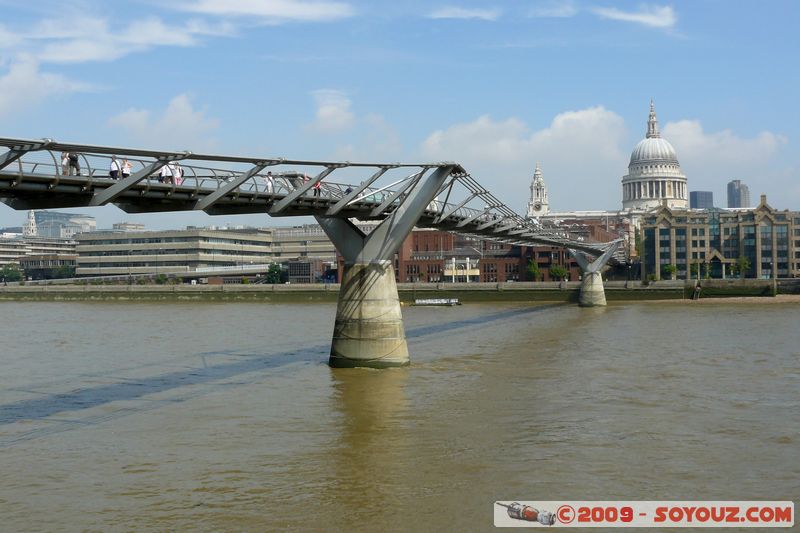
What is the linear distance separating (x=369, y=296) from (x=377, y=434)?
12931mm

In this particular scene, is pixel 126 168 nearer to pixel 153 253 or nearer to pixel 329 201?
pixel 329 201

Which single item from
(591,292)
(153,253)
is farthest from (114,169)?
(153,253)

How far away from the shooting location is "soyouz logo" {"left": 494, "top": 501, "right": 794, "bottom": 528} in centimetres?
1473

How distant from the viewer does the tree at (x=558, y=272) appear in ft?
400

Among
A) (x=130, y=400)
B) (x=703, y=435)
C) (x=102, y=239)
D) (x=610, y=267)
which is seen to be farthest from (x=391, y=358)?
(x=102, y=239)

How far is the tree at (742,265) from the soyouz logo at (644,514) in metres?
116

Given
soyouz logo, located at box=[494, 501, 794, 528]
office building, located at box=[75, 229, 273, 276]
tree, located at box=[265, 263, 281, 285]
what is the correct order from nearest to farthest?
soyouz logo, located at box=[494, 501, 794, 528]
tree, located at box=[265, 263, 281, 285]
office building, located at box=[75, 229, 273, 276]

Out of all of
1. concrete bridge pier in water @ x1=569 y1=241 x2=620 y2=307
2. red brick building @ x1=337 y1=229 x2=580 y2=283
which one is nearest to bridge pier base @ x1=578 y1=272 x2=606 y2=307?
concrete bridge pier in water @ x1=569 y1=241 x2=620 y2=307

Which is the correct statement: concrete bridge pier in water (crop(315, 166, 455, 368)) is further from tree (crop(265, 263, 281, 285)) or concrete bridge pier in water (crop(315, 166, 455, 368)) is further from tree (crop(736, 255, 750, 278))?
tree (crop(265, 263, 281, 285))

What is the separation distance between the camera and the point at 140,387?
97.5 feet

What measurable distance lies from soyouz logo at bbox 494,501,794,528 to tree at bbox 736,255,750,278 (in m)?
116

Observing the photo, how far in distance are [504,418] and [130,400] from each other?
35.3 ft

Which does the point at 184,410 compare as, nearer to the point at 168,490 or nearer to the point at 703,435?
the point at 168,490

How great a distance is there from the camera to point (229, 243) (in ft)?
569
